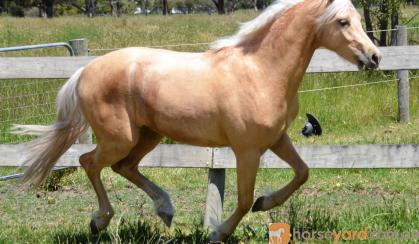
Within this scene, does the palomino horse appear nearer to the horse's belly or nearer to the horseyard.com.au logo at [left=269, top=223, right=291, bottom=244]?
the horse's belly

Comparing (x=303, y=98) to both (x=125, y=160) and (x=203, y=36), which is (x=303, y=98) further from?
(x=203, y=36)

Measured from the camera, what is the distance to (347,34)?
4.48m

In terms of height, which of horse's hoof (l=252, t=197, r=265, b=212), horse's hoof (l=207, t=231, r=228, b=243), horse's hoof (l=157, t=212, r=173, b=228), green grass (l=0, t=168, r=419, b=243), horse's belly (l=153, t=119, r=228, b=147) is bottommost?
green grass (l=0, t=168, r=419, b=243)

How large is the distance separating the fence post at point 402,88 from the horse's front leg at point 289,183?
17.4 feet

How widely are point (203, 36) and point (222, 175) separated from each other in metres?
19.5

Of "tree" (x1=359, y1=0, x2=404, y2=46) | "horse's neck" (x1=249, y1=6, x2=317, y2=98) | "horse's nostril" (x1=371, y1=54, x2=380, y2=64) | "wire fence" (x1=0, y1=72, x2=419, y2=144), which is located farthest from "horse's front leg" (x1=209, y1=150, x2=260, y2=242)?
"tree" (x1=359, y1=0, x2=404, y2=46)

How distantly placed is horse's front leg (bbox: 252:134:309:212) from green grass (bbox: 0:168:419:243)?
13 centimetres

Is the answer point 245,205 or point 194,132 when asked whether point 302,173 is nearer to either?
point 245,205

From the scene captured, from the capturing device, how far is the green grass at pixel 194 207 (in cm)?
509

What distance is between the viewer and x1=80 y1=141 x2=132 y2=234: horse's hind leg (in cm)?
500

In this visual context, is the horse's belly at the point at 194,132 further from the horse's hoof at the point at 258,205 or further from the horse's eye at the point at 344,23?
the horse's eye at the point at 344,23

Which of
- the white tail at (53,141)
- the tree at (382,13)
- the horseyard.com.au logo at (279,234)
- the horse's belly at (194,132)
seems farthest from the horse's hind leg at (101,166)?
the tree at (382,13)

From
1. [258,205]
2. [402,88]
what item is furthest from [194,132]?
[402,88]

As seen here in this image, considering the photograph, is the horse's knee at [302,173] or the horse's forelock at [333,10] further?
the horse's knee at [302,173]
